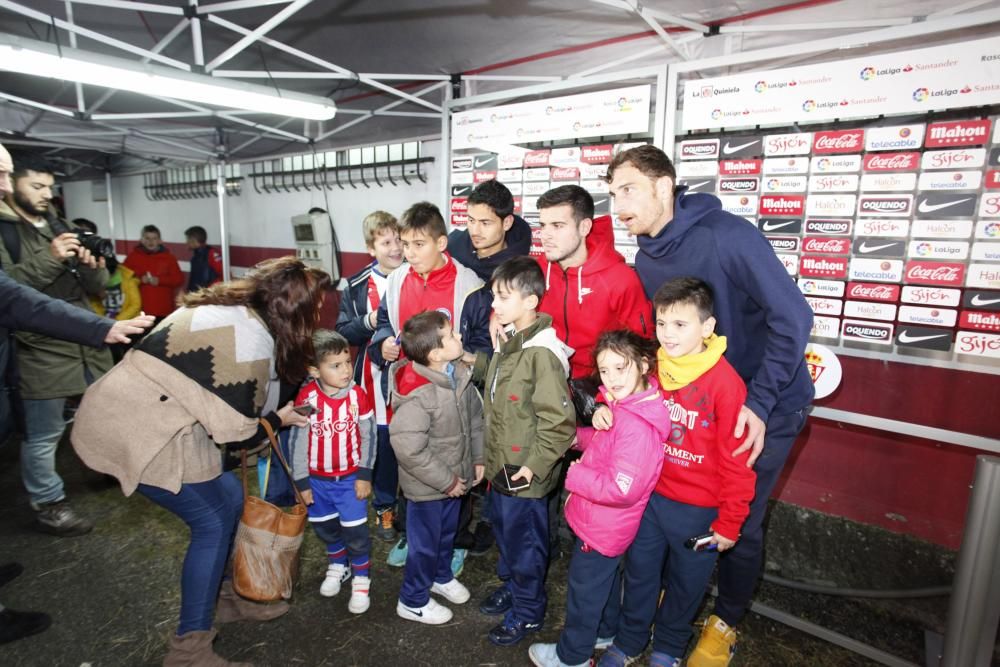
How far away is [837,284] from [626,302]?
3.46ft

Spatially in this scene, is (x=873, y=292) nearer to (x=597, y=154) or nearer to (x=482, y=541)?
(x=597, y=154)

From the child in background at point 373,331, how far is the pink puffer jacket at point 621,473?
1242 mm

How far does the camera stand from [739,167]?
2516 millimetres

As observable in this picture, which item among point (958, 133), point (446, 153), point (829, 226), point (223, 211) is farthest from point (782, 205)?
point (223, 211)

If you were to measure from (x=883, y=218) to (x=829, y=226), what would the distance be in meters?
0.20

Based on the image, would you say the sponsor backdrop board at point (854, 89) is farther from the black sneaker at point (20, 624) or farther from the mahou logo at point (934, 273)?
the black sneaker at point (20, 624)

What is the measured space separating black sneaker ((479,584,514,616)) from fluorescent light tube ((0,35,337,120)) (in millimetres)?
3347

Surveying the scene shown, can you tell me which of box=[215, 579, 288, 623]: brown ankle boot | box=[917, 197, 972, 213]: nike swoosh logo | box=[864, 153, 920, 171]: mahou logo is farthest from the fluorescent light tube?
box=[917, 197, 972, 213]: nike swoosh logo

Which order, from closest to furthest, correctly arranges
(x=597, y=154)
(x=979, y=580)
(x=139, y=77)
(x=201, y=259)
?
(x=979, y=580) → (x=597, y=154) → (x=139, y=77) → (x=201, y=259)

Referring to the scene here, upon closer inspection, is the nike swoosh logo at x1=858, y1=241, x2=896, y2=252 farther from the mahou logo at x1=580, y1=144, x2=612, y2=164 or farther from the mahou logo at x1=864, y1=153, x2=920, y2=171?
the mahou logo at x1=580, y1=144, x2=612, y2=164

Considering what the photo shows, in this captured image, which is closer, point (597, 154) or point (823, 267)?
point (823, 267)

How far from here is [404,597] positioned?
88.1 inches

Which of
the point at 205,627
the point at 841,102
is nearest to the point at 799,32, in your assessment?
the point at 841,102

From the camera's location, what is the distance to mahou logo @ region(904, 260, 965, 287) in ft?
7.03
